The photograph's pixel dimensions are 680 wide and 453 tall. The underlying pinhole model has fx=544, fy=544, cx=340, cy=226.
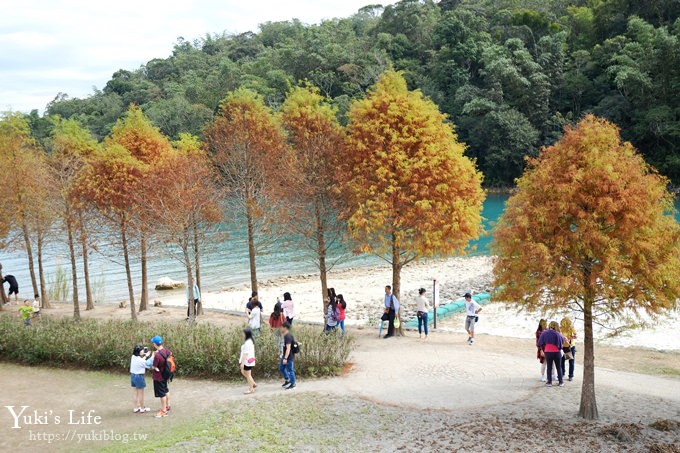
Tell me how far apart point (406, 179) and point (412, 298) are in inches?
518

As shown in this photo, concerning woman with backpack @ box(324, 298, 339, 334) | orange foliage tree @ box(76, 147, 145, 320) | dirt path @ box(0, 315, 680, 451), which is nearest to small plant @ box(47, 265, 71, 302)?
orange foliage tree @ box(76, 147, 145, 320)

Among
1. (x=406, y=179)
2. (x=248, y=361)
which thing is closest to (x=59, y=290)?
(x=248, y=361)

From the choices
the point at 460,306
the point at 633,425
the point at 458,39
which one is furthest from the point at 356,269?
the point at 458,39

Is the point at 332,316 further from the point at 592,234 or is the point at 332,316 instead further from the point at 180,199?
the point at 592,234

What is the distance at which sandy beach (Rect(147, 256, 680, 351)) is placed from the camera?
63.9 feet

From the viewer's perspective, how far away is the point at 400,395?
12.2m

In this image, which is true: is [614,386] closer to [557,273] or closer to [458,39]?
[557,273]

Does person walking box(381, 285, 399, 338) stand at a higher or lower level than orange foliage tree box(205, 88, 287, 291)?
lower

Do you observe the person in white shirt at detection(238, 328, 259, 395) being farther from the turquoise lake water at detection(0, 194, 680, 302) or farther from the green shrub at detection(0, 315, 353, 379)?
the turquoise lake water at detection(0, 194, 680, 302)

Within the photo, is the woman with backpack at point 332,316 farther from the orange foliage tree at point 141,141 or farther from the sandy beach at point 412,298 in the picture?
the orange foliage tree at point 141,141

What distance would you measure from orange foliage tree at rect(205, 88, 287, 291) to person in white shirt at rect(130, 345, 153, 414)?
9.58 metres

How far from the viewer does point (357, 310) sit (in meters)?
26.1

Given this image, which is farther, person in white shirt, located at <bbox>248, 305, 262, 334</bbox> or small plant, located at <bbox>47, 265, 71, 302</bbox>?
small plant, located at <bbox>47, 265, 71, 302</bbox>

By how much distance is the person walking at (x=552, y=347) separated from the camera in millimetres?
12364
